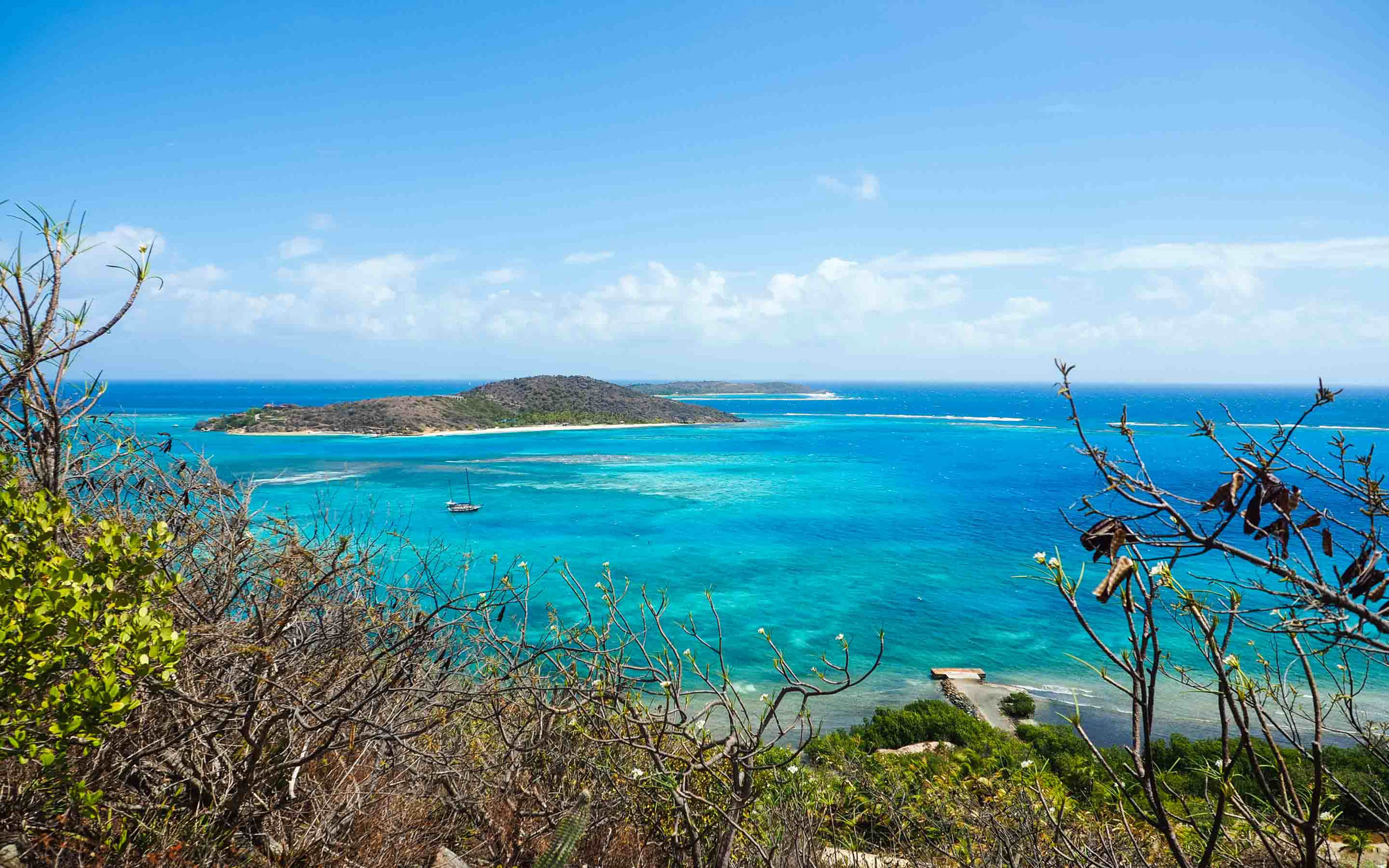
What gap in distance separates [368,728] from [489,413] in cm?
9473

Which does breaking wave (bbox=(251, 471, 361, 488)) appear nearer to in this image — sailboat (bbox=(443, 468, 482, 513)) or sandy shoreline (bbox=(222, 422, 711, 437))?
sailboat (bbox=(443, 468, 482, 513))

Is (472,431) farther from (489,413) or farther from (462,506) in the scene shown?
(462,506)

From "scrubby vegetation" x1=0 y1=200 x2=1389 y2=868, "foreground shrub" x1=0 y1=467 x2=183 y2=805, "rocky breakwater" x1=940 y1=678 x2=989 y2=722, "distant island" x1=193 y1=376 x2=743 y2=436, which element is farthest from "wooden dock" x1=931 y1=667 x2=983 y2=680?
"distant island" x1=193 y1=376 x2=743 y2=436

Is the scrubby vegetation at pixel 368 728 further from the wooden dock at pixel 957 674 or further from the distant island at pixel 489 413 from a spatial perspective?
the distant island at pixel 489 413

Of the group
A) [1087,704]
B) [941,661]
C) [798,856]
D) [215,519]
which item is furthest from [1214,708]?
[215,519]

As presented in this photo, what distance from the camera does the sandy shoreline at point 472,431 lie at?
75.9 meters

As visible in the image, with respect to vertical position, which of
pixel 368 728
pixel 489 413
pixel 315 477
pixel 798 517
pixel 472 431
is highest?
pixel 489 413

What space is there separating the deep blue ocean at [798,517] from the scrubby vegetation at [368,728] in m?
1.23

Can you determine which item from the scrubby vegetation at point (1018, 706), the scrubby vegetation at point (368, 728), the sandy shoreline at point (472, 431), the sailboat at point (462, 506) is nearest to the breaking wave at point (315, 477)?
the sailboat at point (462, 506)

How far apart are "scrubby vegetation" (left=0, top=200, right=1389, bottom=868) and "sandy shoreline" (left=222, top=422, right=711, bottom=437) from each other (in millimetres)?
78342

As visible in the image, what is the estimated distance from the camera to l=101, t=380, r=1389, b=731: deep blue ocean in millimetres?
20828

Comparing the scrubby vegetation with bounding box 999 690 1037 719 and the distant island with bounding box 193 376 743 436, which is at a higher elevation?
the distant island with bounding box 193 376 743 436

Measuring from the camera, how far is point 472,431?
8544 cm

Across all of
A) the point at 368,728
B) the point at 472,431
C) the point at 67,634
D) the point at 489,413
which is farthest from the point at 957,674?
the point at 489,413
